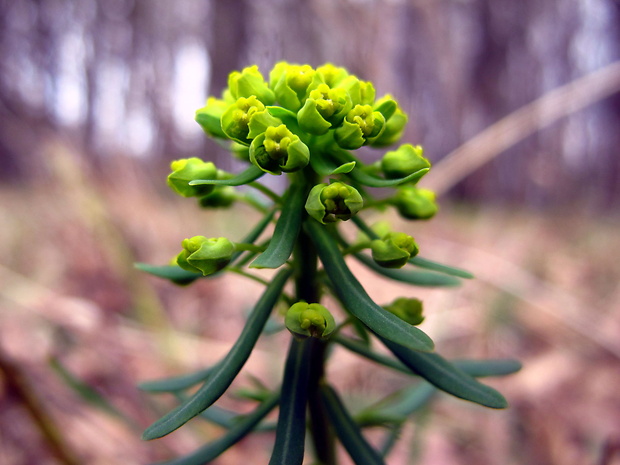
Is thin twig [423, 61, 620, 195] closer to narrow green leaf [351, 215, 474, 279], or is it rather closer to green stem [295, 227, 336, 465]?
narrow green leaf [351, 215, 474, 279]

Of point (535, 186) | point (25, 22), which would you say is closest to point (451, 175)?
point (535, 186)

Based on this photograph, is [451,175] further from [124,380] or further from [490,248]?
[490,248]

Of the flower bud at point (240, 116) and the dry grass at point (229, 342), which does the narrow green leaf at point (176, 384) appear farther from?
the flower bud at point (240, 116)

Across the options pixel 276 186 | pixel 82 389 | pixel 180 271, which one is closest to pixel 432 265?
pixel 180 271

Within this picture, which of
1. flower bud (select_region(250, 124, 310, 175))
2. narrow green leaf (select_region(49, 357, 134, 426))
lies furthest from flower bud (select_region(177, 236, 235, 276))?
narrow green leaf (select_region(49, 357, 134, 426))

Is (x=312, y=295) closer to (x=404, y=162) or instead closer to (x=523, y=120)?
(x=404, y=162)

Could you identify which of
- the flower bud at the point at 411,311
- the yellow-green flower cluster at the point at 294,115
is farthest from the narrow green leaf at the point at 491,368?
the yellow-green flower cluster at the point at 294,115
